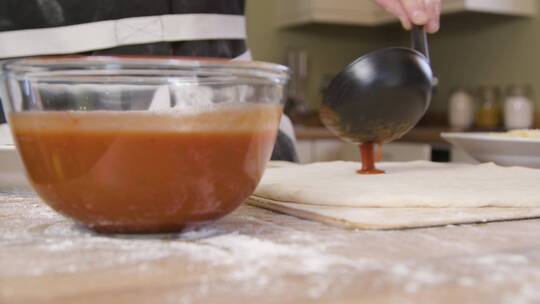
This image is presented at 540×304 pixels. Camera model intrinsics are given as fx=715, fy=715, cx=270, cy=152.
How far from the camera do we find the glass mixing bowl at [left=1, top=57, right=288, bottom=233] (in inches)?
20.9

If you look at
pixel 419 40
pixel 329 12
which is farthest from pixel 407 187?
pixel 329 12

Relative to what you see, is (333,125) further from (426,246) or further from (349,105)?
(426,246)

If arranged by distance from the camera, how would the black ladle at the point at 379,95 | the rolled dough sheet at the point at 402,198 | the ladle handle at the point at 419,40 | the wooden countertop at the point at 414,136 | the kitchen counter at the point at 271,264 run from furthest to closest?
the wooden countertop at the point at 414,136 → the ladle handle at the point at 419,40 → the black ladle at the point at 379,95 → the rolled dough sheet at the point at 402,198 → the kitchen counter at the point at 271,264

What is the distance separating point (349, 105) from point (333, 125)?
0.15 ft

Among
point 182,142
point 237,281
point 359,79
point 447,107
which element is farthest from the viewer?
point 447,107

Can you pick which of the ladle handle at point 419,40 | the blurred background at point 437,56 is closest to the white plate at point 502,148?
the ladle handle at point 419,40

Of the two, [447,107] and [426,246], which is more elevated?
[426,246]

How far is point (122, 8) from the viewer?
52.2 inches

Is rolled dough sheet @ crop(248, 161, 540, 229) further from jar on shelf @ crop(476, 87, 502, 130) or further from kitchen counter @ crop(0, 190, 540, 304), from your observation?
jar on shelf @ crop(476, 87, 502, 130)

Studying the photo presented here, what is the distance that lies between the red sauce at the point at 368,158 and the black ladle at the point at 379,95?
3cm

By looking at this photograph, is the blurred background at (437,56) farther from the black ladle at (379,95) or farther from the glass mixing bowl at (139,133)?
the glass mixing bowl at (139,133)

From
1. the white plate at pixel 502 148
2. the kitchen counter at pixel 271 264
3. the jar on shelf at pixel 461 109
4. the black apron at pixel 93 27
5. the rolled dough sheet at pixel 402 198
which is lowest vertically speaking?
the jar on shelf at pixel 461 109

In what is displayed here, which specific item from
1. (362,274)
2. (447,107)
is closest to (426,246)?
(362,274)

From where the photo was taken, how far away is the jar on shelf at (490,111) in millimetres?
2861
